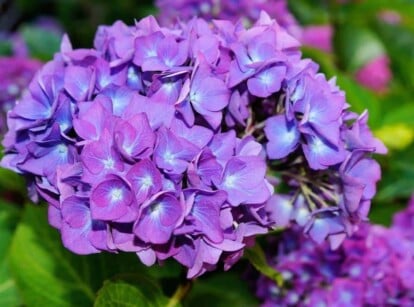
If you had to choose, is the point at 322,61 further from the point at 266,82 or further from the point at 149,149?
the point at 149,149

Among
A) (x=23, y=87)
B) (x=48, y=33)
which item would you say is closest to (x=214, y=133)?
(x=23, y=87)

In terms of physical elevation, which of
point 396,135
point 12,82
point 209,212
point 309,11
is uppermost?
point 209,212

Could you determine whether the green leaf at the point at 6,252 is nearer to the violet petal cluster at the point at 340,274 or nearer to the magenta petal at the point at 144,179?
the violet petal cluster at the point at 340,274

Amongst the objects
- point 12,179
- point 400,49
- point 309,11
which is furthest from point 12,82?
point 309,11

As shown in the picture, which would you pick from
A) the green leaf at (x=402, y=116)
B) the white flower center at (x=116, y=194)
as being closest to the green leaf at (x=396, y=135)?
the green leaf at (x=402, y=116)

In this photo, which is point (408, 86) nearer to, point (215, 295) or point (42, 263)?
point (215, 295)

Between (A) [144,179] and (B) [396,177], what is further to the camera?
(B) [396,177]
